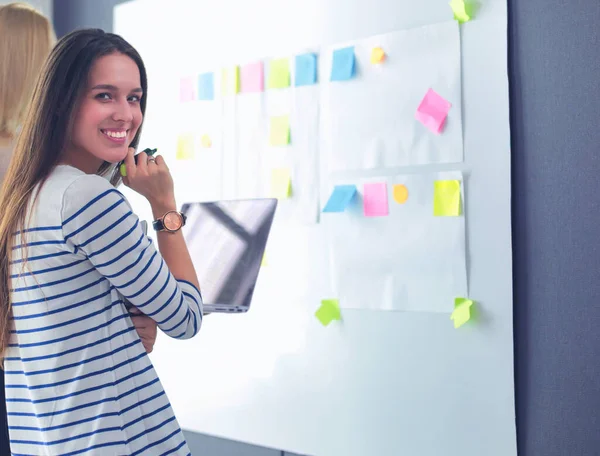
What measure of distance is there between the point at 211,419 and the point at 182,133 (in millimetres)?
968

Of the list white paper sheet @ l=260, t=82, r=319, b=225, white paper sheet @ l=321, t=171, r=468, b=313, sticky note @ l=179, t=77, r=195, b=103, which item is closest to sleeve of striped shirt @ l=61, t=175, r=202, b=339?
white paper sheet @ l=321, t=171, r=468, b=313

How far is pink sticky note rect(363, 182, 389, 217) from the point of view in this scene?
176cm

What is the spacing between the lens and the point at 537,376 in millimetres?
1552

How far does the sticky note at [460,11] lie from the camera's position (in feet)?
5.36

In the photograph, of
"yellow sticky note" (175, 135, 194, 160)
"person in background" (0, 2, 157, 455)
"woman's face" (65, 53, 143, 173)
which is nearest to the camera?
"woman's face" (65, 53, 143, 173)

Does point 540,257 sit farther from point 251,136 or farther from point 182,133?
point 182,133

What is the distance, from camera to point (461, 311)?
163cm

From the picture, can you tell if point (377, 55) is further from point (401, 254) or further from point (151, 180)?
point (151, 180)

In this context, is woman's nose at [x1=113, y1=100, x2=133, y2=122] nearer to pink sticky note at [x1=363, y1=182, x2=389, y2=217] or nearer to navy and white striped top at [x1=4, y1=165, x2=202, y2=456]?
navy and white striped top at [x1=4, y1=165, x2=202, y2=456]

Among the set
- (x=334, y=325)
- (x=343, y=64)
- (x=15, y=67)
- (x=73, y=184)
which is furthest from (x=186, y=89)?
(x=73, y=184)

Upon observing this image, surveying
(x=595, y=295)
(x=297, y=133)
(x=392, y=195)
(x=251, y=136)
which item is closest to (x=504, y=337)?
(x=595, y=295)

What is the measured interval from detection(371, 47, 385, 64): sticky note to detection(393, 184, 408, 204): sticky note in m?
0.35

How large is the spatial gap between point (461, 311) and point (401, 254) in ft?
0.71

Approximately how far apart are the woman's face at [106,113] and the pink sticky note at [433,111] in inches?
33.4
